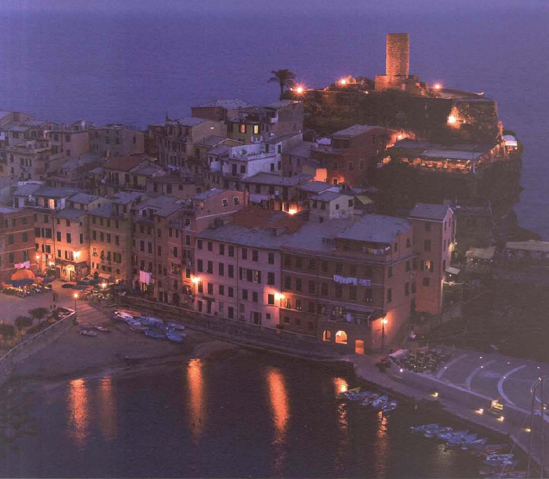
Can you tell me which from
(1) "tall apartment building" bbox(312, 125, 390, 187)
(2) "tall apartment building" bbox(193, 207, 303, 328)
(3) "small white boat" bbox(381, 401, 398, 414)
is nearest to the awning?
(2) "tall apartment building" bbox(193, 207, 303, 328)

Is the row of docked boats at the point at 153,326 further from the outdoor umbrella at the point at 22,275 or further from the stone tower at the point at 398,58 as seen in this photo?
the stone tower at the point at 398,58

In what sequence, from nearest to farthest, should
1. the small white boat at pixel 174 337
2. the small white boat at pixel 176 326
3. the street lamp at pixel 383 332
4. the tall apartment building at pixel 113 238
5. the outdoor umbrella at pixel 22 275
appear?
the street lamp at pixel 383 332 → the small white boat at pixel 174 337 → the small white boat at pixel 176 326 → the outdoor umbrella at pixel 22 275 → the tall apartment building at pixel 113 238

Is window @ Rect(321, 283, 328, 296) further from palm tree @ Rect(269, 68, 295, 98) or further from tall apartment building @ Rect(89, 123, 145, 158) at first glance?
palm tree @ Rect(269, 68, 295, 98)

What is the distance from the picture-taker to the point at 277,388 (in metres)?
25.8

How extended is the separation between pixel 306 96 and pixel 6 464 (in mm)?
25585

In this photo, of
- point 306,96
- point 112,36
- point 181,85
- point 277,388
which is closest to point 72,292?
point 277,388

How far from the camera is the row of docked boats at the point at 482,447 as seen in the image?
20.7 meters

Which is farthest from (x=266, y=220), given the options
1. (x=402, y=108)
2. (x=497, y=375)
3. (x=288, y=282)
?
(x=402, y=108)

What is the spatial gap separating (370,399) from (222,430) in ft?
13.3

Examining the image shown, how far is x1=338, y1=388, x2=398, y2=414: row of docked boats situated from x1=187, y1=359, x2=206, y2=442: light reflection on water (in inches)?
141

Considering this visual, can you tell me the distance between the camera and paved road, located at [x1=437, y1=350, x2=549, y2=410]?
78.4ft

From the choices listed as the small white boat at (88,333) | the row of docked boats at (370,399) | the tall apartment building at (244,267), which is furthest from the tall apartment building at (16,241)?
the row of docked boats at (370,399)

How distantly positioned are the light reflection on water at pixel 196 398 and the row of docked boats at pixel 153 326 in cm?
162

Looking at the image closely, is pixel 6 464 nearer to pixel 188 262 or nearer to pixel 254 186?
pixel 188 262
